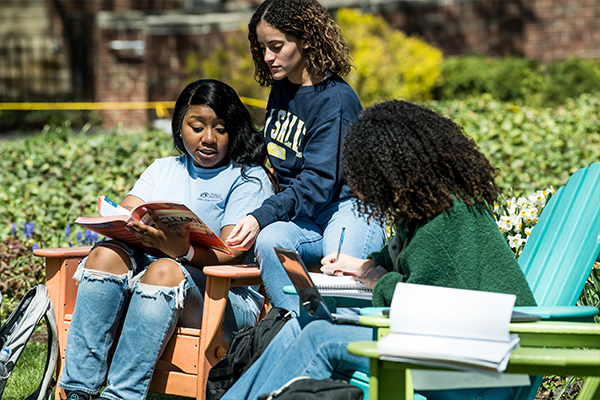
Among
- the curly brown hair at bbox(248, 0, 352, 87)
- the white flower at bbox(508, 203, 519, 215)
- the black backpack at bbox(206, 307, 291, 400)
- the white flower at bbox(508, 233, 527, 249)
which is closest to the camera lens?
the black backpack at bbox(206, 307, 291, 400)

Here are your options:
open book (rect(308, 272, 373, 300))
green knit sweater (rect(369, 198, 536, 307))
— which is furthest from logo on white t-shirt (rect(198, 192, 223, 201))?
green knit sweater (rect(369, 198, 536, 307))

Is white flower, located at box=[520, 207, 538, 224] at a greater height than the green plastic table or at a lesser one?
lesser

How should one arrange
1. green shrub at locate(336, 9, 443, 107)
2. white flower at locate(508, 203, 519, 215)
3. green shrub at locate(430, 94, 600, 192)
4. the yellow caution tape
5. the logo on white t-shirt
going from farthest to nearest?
1. the yellow caution tape
2. green shrub at locate(336, 9, 443, 107)
3. green shrub at locate(430, 94, 600, 192)
4. white flower at locate(508, 203, 519, 215)
5. the logo on white t-shirt

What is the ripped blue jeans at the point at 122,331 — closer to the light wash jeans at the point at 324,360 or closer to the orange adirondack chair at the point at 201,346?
the orange adirondack chair at the point at 201,346

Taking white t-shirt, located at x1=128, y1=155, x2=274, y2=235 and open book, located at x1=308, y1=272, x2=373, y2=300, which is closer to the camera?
open book, located at x1=308, y1=272, x2=373, y2=300

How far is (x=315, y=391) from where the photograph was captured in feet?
6.05

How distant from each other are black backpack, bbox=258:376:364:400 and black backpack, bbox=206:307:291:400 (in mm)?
Result: 453

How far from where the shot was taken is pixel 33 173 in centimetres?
581

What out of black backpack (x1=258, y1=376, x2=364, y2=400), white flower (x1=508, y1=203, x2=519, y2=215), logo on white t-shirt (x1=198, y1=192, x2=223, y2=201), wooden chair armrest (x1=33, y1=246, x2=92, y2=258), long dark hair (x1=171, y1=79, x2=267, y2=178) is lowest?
wooden chair armrest (x1=33, y1=246, x2=92, y2=258)

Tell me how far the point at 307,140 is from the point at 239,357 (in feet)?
3.49

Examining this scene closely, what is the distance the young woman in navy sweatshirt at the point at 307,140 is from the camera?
2783mm

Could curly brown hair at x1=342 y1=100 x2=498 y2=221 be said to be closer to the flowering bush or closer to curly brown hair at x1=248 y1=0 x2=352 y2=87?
curly brown hair at x1=248 y1=0 x2=352 y2=87

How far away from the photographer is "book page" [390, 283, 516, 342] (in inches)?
63.8

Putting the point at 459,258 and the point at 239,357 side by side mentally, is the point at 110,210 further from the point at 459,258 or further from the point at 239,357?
the point at 459,258
